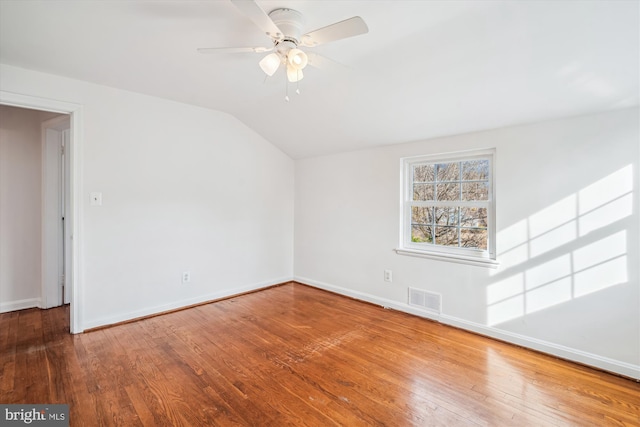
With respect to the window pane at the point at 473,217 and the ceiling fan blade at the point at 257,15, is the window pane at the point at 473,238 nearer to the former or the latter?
the window pane at the point at 473,217

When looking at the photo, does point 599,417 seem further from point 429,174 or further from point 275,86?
point 275,86

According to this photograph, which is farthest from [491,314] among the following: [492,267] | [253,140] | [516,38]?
[253,140]

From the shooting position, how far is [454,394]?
1987 mm

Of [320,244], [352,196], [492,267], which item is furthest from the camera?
[320,244]

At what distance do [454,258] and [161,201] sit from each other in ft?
10.9

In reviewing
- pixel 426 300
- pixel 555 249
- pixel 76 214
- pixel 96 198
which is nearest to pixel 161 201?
pixel 96 198

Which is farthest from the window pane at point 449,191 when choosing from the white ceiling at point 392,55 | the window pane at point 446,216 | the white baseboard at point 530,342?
the white baseboard at point 530,342

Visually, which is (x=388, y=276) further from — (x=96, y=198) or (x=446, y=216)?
(x=96, y=198)

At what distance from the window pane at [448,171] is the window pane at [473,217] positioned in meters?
0.37

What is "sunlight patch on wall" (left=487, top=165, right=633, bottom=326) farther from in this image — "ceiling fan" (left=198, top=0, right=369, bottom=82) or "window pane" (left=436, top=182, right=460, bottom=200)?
"ceiling fan" (left=198, top=0, right=369, bottom=82)

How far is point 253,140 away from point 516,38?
10.6 feet

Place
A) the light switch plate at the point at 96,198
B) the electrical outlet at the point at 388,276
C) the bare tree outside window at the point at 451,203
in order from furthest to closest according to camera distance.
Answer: the electrical outlet at the point at 388,276 < the bare tree outside window at the point at 451,203 < the light switch plate at the point at 96,198

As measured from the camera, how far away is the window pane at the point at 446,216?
324 centimetres

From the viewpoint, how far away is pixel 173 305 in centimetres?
350
